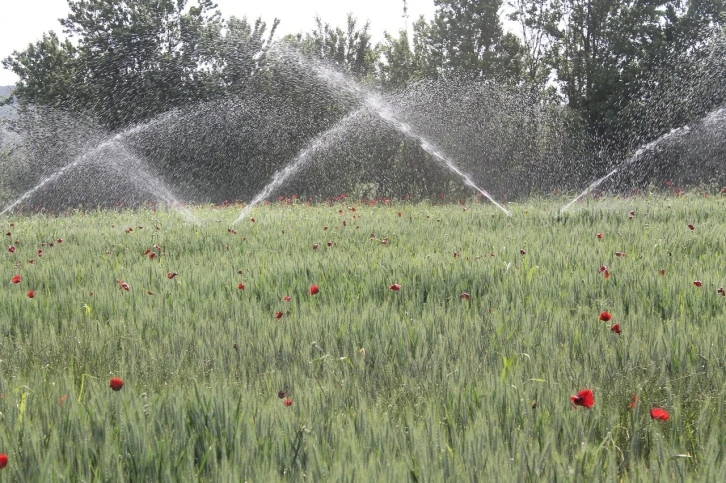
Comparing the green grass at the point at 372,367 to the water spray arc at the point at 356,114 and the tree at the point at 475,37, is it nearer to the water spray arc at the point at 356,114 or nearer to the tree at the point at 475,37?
the water spray arc at the point at 356,114

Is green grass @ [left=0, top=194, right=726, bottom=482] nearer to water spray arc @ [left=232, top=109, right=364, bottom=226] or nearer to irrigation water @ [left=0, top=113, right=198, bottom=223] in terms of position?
water spray arc @ [left=232, top=109, right=364, bottom=226]

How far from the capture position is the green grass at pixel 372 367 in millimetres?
1348

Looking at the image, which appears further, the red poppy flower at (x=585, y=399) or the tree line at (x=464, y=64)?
the tree line at (x=464, y=64)

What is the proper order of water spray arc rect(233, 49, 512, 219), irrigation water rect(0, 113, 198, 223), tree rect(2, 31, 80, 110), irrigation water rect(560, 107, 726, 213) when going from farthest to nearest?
tree rect(2, 31, 80, 110)
irrigation water rect(0, 113, 198, 223)
water spray arc rect(233, 49, 512, 219)
irrigation water rect(560, 107, 726, 213)

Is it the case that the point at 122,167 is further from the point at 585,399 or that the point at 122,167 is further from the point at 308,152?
the point at 585,399

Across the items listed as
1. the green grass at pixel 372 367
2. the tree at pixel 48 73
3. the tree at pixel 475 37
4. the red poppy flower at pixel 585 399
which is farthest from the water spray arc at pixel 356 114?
the red poppy flower at pixel 585 399

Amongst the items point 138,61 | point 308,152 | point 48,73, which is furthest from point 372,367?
point 48,73

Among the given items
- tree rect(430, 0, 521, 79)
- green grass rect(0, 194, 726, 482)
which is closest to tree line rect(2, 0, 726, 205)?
tree rect(430, 0, 521, 79)

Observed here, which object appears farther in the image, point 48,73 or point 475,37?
point 48,73

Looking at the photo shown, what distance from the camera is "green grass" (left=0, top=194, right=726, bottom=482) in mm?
1348

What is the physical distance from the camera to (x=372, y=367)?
84.0 inches

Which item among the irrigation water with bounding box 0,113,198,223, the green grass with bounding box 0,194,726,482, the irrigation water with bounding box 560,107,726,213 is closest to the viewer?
the green grass with bounding box 0,194,726,482

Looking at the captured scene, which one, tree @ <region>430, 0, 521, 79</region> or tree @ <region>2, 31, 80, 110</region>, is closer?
tree @ <region>430, 0, 521, 79</region>

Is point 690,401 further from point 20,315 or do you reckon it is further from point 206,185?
point 206,185
